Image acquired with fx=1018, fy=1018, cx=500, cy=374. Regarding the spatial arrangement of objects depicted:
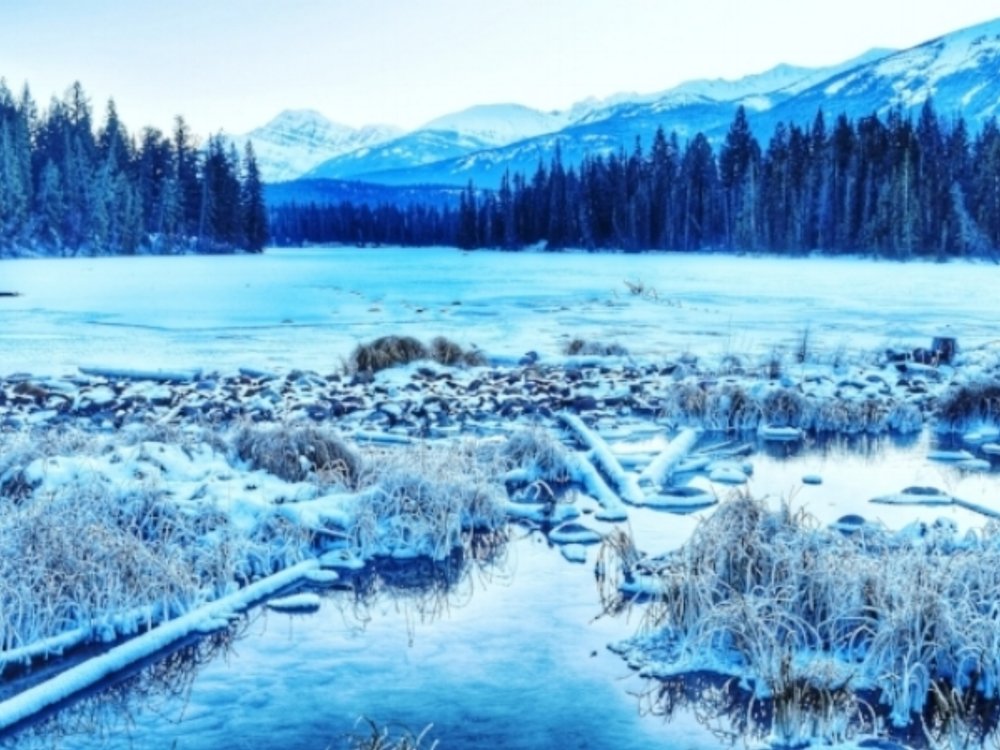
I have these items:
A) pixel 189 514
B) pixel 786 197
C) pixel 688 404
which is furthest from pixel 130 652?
pixel 786 197

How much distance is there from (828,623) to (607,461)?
503cm

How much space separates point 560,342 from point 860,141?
233 ft

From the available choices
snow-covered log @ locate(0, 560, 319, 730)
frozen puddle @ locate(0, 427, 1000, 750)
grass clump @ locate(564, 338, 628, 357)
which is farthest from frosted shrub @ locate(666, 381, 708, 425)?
snow-covered log @ locate(0, 560, 319, 730)

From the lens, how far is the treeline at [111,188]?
90.3 meters

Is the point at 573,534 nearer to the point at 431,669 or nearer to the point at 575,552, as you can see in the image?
the point at 575,552

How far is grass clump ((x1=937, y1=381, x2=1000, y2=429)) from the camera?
47.6ft

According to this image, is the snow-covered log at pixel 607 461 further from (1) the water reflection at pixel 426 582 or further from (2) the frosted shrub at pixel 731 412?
(2) the frosted shrub at pixel 731 412

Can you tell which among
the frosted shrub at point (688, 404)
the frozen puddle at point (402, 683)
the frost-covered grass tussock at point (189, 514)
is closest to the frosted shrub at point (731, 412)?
the frosted shrub at point (688, 404)

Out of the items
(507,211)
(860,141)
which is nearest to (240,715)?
(860,141)

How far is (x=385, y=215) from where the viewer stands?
15838 centimetres

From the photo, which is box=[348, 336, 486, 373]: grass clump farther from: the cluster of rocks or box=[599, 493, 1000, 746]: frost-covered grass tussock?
box=[599, 493, 1000, 746]: frost-covered grass tussock

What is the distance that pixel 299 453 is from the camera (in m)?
10.3

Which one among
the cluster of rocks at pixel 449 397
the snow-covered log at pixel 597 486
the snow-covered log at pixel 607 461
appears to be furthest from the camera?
the cluster of rocks at pixel 449 397

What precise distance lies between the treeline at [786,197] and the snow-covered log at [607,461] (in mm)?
67942
